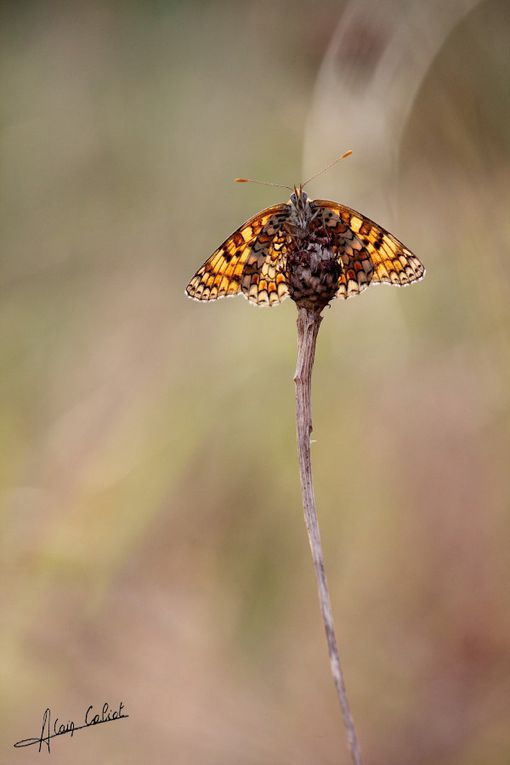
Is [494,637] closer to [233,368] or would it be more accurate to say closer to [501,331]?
[501,331]

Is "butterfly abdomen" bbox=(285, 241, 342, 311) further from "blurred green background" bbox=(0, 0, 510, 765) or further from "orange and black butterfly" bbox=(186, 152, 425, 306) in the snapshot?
"blurred green background" bbox=(0, 0, 510, 765)

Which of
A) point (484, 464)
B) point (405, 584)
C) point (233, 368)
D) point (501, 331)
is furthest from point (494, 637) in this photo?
point (233, 368)

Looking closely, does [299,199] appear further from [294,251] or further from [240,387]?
[240,387]
